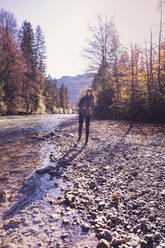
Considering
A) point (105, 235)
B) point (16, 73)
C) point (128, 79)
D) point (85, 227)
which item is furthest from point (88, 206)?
point (16, 73)

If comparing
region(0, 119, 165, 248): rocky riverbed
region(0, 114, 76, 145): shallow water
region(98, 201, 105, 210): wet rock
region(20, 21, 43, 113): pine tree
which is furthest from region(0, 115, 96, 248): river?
region(20, 21, 43, 113): pine tree

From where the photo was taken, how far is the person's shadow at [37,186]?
2.68 m

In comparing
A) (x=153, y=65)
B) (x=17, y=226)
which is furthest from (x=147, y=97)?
(x=17, y=226)

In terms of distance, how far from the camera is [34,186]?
3.40m

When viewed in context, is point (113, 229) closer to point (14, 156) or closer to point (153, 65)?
point (14, 156)

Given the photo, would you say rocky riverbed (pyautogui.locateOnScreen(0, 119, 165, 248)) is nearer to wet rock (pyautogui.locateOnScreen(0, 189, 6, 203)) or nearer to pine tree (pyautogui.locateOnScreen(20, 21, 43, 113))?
wet rock (pyautogui.locateOnScreen(0, 189, 6, 203))

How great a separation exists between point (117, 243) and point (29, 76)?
29194mm

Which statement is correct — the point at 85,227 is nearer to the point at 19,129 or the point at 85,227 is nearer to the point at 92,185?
the point at 92,185

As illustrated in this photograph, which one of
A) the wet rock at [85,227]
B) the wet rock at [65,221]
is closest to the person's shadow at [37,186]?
the wet rock at [65,221]

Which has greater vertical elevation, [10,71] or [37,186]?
[10,71]

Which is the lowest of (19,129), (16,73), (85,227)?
(85,227)

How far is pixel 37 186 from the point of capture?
340cm

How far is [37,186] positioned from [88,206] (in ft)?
4.34

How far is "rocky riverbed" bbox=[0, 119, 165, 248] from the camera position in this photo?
80.0 inches
